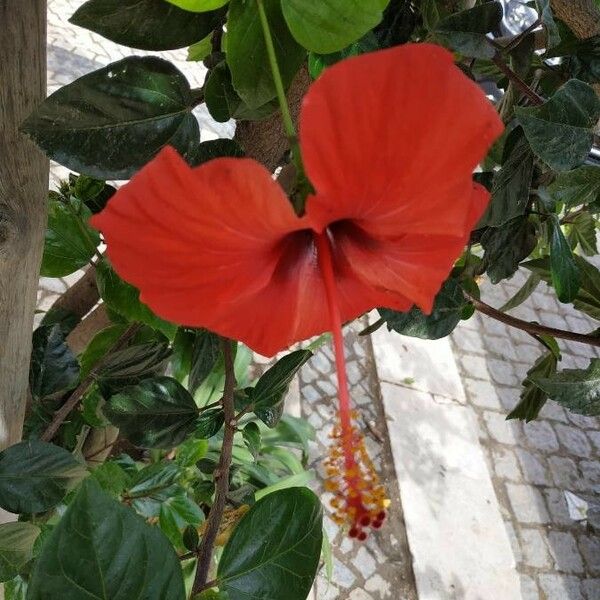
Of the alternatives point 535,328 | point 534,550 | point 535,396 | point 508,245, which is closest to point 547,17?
point 508,245

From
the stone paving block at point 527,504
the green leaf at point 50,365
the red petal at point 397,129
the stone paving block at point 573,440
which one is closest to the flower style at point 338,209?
the red petal at point 397,129

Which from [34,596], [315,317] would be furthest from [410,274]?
[34,596]

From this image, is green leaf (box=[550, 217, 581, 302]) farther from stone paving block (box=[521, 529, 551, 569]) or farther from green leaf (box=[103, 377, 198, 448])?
stone paving block (box=[521, 529, 551, 569])

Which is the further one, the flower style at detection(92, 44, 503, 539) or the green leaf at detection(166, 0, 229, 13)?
the green leaf at detection(166, 0, 229, 13)

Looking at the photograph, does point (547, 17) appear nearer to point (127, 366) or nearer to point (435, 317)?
point (435, 317)

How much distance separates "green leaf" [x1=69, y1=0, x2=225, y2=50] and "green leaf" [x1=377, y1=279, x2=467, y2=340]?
0.35m

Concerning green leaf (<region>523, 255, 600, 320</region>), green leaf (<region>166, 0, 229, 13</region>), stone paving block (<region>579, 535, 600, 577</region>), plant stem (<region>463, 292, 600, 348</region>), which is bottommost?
stone paving block (<region>579, 535, 600, 577</region>)

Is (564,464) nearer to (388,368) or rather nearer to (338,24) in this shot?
(388,368)

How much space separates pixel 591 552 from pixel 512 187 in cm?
214

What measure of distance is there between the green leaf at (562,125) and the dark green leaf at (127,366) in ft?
1.58

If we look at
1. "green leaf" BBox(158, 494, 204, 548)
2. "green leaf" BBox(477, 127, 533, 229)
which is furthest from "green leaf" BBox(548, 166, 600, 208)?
"green leaf" BBox(158, 494, 204, 548)

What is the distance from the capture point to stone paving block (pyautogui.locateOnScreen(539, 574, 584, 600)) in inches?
84.9

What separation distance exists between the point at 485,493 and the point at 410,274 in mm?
2138

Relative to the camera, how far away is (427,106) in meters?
0.26
